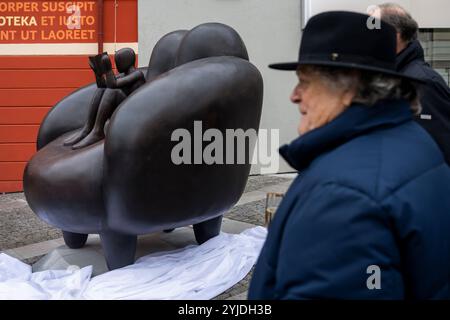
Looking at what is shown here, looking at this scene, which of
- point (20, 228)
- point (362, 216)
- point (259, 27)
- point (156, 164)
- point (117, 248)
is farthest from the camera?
point (259, 27)

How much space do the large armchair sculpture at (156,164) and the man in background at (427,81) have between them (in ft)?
4.24

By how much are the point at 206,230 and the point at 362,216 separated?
3399 mm

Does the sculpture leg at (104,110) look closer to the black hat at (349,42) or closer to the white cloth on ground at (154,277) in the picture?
the white cloth on ground at (154,277)

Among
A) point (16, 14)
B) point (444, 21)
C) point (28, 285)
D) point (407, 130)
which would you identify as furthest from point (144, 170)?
point (444, 21)

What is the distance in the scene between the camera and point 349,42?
119 centimetres

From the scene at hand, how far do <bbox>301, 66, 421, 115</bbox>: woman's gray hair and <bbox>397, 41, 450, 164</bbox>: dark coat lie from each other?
145 centimetres

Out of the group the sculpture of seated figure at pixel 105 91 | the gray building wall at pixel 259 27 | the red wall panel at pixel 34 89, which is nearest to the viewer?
the sculpture of seated figure at pixel 105 91

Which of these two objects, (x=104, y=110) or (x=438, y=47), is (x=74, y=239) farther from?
(x=438, y=47)

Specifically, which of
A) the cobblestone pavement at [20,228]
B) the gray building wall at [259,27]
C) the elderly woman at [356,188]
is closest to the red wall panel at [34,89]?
the gray building wall at [259,27]

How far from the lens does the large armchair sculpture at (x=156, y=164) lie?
3.33 meters

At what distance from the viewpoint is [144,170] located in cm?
331

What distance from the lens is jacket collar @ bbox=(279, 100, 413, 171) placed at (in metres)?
1.15

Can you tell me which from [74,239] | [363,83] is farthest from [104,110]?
[363,83]

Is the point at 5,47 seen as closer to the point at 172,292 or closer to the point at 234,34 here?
the point at 234,34
